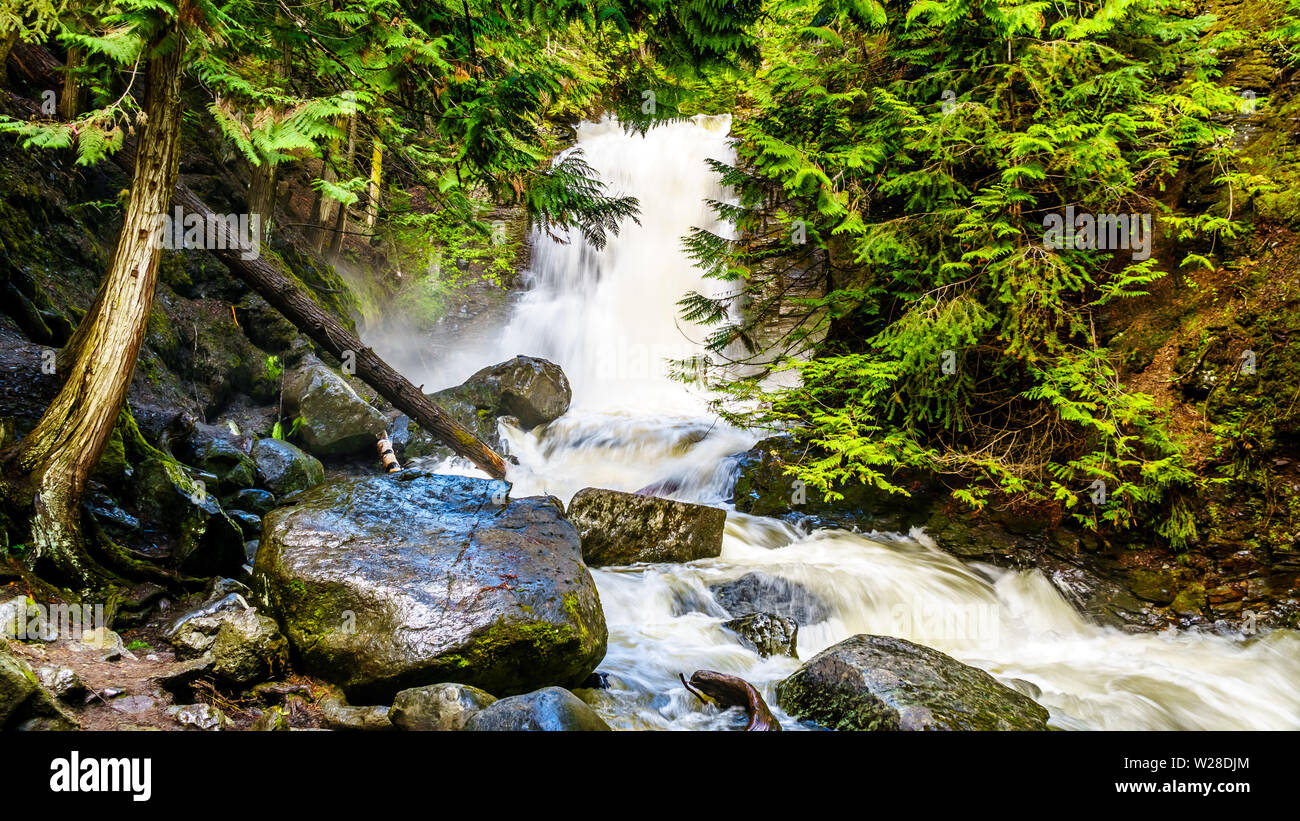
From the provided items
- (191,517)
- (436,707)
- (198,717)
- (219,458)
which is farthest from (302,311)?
(436,707)

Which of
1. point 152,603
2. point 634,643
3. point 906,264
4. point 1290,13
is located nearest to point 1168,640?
point 906,264

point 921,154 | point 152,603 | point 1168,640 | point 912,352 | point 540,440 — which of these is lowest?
point 1168,640

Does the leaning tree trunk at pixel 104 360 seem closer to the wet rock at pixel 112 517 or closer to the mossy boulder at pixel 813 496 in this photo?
the wet rock at pixel 112 517

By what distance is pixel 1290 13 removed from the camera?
5.68 meters

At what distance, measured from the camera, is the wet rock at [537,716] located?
2.61 metres

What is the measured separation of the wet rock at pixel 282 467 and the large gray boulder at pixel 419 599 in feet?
8.67

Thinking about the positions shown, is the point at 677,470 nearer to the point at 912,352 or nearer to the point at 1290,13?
the point at 912,352

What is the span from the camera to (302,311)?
7.58 metres

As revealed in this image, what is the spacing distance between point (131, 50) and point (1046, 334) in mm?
7591

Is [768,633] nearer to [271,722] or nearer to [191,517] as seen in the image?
[271,722]

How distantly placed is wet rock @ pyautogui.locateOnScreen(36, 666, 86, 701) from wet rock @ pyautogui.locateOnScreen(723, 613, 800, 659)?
4.56 meters

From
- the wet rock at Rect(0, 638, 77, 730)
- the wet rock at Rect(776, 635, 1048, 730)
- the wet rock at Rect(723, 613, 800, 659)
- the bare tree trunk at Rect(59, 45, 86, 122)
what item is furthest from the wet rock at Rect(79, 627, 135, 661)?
the bare tree trunk at Rect(59, 45, 86, 122)

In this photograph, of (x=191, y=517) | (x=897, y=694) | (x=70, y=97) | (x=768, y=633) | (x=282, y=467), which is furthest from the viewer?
(x=282, y=467)

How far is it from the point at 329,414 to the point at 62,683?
260 inches
